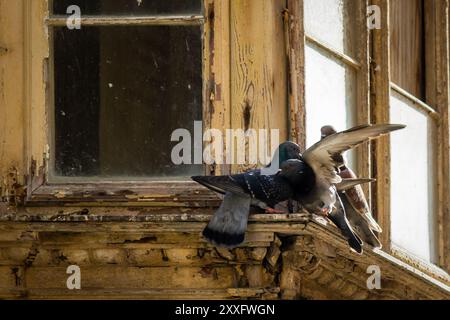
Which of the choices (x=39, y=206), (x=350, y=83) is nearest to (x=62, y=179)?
(x=39, y=206)

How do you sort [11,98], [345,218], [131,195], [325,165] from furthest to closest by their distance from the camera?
[11,98] < [131,195] < [345,218] < [325,165]

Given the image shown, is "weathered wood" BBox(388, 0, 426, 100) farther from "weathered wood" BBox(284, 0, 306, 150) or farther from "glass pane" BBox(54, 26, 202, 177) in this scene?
"glass pane" BBox(54, 26, 202, 177)

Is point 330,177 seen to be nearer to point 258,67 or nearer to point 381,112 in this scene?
point 258,67

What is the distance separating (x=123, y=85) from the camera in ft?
33.1

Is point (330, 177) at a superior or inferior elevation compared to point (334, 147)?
inferior

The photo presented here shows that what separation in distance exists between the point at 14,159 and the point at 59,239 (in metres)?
0.52

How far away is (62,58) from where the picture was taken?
10.1m

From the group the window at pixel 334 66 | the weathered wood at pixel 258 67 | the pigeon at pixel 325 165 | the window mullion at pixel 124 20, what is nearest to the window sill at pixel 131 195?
the weathered wood at pixel 258 67

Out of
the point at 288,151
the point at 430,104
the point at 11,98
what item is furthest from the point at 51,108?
the point at 430,104

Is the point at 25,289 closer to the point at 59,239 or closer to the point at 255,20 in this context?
the point at 59,239

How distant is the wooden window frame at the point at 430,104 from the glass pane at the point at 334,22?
307 millimetres

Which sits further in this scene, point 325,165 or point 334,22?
point 334,22

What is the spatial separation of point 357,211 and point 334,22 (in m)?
1.26

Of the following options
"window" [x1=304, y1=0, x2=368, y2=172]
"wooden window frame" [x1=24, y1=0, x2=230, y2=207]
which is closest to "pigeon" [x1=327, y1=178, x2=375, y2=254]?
"window" [x1=304, y1=0, x2=368, y2=172]
